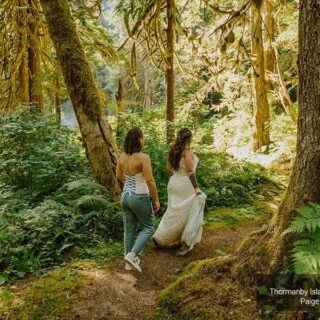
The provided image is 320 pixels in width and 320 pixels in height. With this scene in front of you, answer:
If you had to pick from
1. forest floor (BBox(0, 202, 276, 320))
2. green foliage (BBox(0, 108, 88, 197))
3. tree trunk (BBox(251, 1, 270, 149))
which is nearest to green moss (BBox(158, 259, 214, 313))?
forest floor (BBox(0, 202, 276, 320))

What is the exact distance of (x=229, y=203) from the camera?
27.7ft

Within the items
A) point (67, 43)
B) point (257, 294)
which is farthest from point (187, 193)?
point (67, 43)

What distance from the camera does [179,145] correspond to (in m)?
5.98

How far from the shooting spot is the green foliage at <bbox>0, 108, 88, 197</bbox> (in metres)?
7.28

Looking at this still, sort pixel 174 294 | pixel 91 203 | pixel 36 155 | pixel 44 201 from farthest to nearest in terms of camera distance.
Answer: pixel 36 155
pixel 44 201
pixel 91 203
pixel 174 294

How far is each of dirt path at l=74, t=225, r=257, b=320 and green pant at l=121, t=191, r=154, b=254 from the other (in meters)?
0.36

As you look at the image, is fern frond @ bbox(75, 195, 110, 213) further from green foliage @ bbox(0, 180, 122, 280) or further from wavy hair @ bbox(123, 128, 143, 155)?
wavy hair @ bbox(123, 128, 143, 155)

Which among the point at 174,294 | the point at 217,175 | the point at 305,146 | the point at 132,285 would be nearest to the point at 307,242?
the point at 305,146

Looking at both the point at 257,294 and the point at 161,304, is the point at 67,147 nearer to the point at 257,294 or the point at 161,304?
the point at 161,304

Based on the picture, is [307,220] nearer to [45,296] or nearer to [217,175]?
[45,296]

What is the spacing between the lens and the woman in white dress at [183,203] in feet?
19.6

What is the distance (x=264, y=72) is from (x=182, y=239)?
850cm

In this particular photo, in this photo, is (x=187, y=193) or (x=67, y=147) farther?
(x=67, y=147)

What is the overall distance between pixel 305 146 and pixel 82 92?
4.52m
